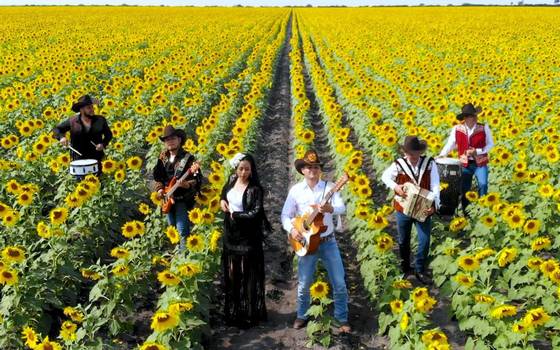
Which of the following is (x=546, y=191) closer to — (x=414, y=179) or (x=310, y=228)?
(x=414, y=179)

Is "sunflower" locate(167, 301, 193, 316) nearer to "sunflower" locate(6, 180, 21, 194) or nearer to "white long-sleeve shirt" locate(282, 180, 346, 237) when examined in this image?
"white long-sleeve shirt" locate(282, 180, 346, 237)

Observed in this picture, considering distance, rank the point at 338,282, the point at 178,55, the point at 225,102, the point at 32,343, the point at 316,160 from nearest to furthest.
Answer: the point at 32,343, the point at 316,160, the point at 338,282, the point at 225,102, the point at 178,55

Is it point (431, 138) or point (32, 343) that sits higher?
point (431, 138)

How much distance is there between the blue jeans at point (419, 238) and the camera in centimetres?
567

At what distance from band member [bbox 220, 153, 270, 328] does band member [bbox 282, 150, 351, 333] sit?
343 millimetres

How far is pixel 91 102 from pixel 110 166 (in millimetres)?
→ 987

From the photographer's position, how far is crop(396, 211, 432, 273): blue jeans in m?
5.67

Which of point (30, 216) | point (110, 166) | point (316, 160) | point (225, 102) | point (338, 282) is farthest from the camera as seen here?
point (225, 102)

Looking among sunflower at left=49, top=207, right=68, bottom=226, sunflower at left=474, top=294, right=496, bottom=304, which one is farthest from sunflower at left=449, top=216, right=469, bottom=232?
sunflower at left=49, top=207, right=68, bottom=226

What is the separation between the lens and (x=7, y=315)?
4.60m

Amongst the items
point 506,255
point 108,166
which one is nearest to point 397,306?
point 506,255

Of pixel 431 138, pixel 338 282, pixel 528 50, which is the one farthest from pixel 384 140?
pixel 528 50

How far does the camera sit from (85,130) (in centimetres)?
709

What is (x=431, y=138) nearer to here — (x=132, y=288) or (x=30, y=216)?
(x=132, y=288)
